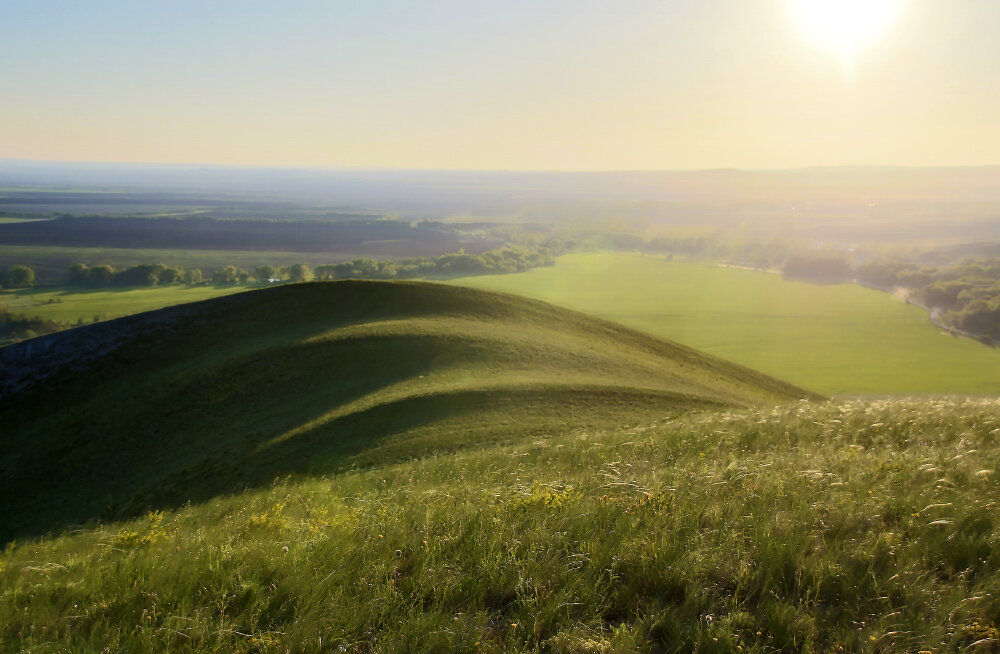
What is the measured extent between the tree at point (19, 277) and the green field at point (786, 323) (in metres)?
106

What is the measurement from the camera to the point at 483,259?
152 meters

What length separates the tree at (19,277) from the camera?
12488 cm

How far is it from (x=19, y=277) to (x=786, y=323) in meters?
171

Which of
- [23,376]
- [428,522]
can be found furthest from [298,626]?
[23,376]

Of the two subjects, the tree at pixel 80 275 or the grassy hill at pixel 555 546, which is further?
the tree at pixel 80 275

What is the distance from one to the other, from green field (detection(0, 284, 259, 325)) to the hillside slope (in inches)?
2237

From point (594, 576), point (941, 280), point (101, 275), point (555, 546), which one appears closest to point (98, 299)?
point (101, 275)

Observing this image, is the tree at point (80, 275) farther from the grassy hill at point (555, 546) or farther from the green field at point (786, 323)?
the grassy hill at point (555, 546)

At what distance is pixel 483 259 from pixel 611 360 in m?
122

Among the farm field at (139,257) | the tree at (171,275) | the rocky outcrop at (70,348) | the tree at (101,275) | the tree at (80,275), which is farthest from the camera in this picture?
the farm field at (139,257)

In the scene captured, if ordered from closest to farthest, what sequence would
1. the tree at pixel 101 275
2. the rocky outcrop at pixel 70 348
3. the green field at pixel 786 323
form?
the rocky outcrop at pixel 70 348
the green field at pixel 786 323
the tree at pixel 101 275

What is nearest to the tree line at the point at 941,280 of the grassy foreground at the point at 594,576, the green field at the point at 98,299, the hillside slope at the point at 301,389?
the hillside slope at the point at 301,389

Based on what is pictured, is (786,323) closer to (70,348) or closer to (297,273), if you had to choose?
(297,273)

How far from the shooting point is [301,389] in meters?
26.5
